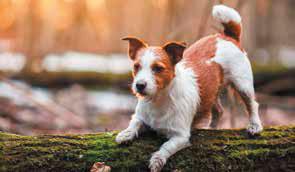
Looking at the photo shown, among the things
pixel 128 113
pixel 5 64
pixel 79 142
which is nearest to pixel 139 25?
pixel 128 113

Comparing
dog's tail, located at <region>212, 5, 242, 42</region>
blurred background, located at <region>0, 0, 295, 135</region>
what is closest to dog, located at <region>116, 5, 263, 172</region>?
dog's tail, located at <region>212, 5, 242, 42</region>

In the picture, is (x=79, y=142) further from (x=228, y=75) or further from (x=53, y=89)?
(x=53, y=89)

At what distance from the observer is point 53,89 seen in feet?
36.8

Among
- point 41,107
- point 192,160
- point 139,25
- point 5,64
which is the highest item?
point 139,25

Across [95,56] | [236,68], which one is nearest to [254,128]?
[236,68]

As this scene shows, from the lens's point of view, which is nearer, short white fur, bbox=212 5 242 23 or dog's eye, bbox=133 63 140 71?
dog's eye, bbox=133 63 140 71

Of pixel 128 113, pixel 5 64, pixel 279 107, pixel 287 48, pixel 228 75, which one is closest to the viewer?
pixel 228 75

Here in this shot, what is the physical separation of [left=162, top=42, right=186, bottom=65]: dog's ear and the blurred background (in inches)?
190

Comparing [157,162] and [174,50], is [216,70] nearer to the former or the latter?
[174,50]

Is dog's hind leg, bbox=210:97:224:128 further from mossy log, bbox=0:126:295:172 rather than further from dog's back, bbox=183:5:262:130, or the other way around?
mossy log, bbox=0:126:295:172

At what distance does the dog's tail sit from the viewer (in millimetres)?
5289

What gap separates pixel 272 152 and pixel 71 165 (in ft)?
5.77

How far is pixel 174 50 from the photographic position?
175 inches

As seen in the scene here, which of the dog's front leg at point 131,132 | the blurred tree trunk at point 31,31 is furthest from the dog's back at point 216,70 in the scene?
the blurred tree trunk at point 31,31
